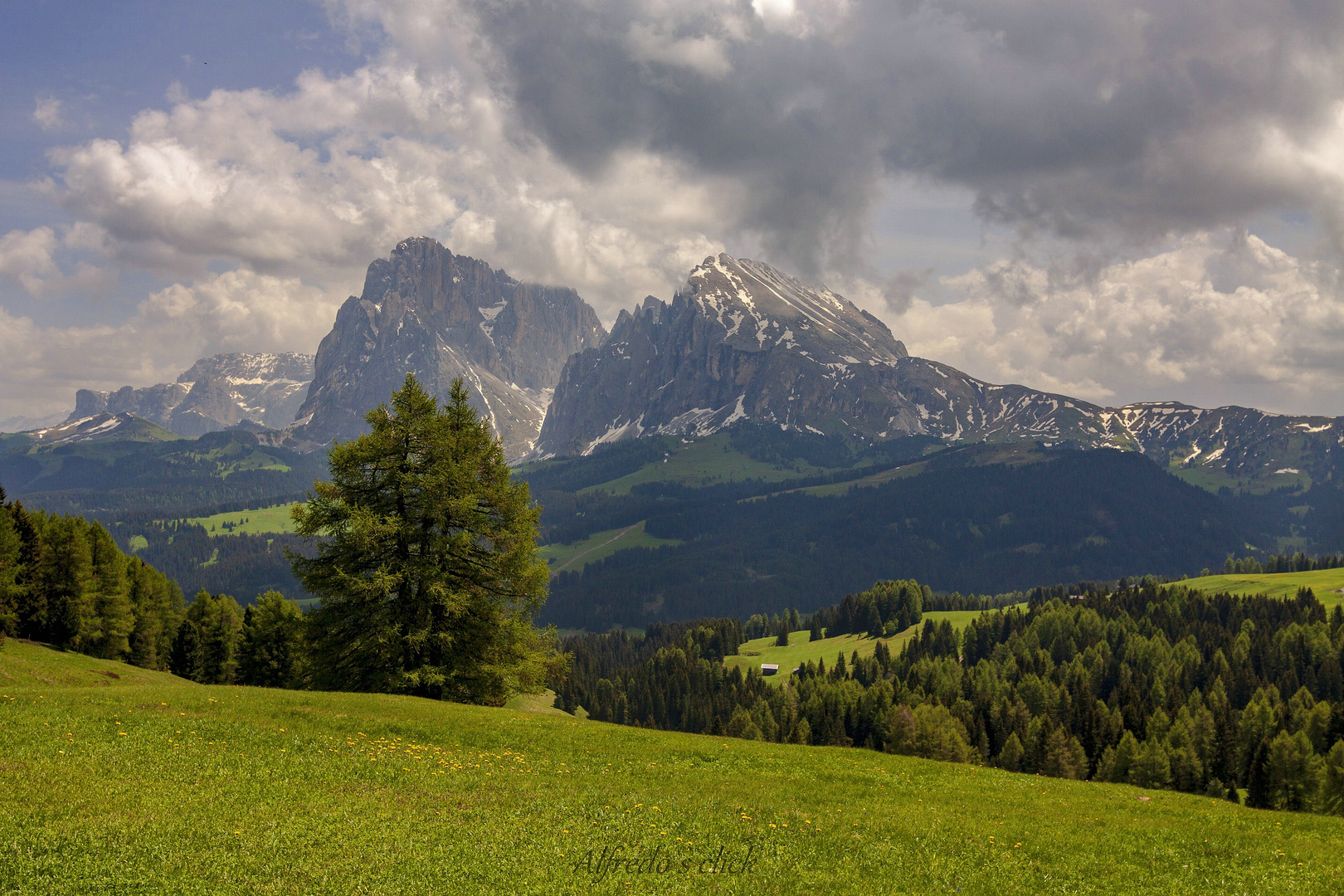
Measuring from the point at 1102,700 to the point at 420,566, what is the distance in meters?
135

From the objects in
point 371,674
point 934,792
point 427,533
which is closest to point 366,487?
point 427,533

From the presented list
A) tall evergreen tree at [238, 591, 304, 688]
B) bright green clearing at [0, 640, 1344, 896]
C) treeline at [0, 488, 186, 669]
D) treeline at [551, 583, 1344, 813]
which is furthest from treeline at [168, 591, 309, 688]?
treeline at [551, 583, 1344, 813]

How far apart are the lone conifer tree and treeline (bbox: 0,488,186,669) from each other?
35839 mm

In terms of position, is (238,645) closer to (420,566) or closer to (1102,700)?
(420,566)

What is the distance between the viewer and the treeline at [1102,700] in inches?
3693

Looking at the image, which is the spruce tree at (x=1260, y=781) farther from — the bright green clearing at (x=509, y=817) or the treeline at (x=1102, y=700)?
the bright green clearing at (x=509, y=817)

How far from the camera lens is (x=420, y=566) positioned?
41.5 metres

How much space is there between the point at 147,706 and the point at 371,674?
42.9 ft

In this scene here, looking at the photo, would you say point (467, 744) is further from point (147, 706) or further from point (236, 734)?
point (147, 706)

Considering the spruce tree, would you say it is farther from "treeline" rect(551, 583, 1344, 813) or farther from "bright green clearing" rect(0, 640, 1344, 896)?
"bright green clearing" rect(0, 640, 1344, 896)

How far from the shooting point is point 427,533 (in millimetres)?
43469

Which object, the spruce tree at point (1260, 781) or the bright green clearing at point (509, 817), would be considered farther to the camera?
the spruce tree at point (1260, 781)

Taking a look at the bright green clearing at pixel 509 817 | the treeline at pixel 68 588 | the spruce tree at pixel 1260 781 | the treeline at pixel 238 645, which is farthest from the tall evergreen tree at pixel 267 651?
the spruce tree at pixel 1260 781

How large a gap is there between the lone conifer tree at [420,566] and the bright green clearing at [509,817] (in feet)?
27.5
